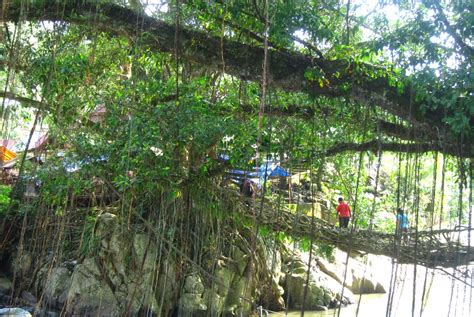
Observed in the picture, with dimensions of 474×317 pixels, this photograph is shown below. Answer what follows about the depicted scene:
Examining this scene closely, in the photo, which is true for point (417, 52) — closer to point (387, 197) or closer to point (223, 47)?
point (223, 47)

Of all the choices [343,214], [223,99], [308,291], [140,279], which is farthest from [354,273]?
[223,99]

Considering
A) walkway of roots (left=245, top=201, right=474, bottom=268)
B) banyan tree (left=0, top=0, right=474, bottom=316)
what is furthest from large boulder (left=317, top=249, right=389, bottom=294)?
walkway of roots (left=245, top=201, right=474, bottom=268)

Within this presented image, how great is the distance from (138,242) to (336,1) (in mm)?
3923

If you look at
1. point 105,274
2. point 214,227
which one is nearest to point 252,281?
point 214,227

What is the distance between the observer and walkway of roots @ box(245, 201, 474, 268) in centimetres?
424

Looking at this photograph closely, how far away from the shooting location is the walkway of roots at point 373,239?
4238 millimetres

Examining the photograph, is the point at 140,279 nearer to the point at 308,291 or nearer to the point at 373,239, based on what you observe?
the point at 373,239

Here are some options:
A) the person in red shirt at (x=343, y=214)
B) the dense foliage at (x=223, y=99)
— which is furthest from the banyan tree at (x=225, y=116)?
the person in red shirt at (x=343, y=214)

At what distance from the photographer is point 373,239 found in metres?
4.89

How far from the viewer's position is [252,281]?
667cm

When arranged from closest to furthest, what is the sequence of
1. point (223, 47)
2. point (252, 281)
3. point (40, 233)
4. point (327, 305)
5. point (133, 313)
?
point (223, 47)
point (40, 233)
point (133, 313)
point (252, 281)
point (327, 305)

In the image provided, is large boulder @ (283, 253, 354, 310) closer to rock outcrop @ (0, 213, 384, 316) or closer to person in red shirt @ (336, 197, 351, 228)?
rock outcrop @ (0, 213, 384, 316)

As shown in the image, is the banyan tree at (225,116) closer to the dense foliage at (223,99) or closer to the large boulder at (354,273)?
the dense foliage at (223,99)

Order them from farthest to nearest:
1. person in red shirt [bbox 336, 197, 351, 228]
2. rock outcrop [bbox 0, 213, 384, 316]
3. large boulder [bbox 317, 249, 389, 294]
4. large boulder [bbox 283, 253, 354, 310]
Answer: large boulder [bbox 317, 249, 389, 294] < large boulder [bbox 283, 253, 354, 310] < person in red shirt [bbox 336, 197, 351, 228] < rock outcrop [bbox 0, 213, 384, 316]
